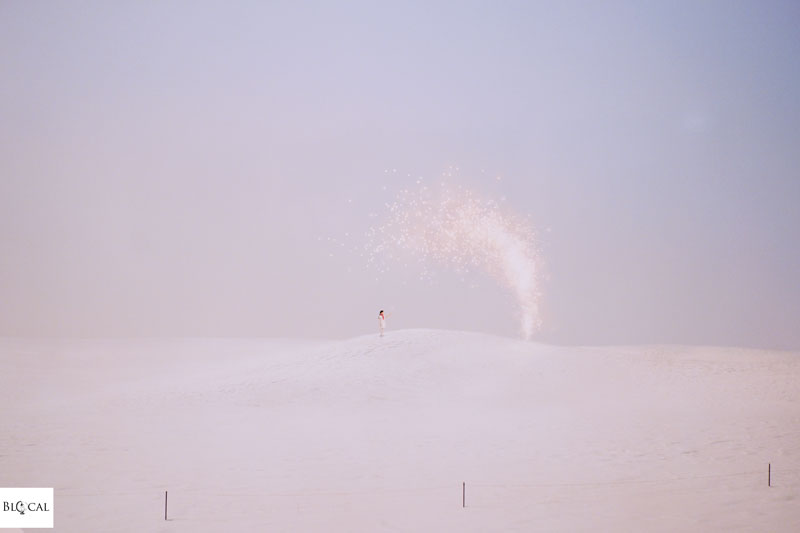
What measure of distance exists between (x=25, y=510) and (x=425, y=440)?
9.87 metres

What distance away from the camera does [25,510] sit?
35.8 feet

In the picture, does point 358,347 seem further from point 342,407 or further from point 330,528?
point 330,528

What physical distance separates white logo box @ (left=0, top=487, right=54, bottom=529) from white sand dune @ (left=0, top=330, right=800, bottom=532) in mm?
280

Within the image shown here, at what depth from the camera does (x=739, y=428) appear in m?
18.9

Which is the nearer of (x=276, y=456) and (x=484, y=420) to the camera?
(x=276, y=456)

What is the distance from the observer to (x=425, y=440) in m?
17.7

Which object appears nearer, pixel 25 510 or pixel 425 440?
pixel 25 510

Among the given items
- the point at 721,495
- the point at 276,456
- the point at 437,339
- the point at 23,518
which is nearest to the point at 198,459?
the point at 276,456

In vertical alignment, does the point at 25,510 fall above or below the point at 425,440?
below

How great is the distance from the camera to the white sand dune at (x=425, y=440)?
11344mm

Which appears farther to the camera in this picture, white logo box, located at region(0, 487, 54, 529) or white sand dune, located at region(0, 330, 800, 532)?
white sand dune, located at region(0, 330, 800, 532)

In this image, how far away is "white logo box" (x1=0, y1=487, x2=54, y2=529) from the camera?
10.4m

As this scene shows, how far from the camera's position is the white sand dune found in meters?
11.3

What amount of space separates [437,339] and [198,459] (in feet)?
56.5
